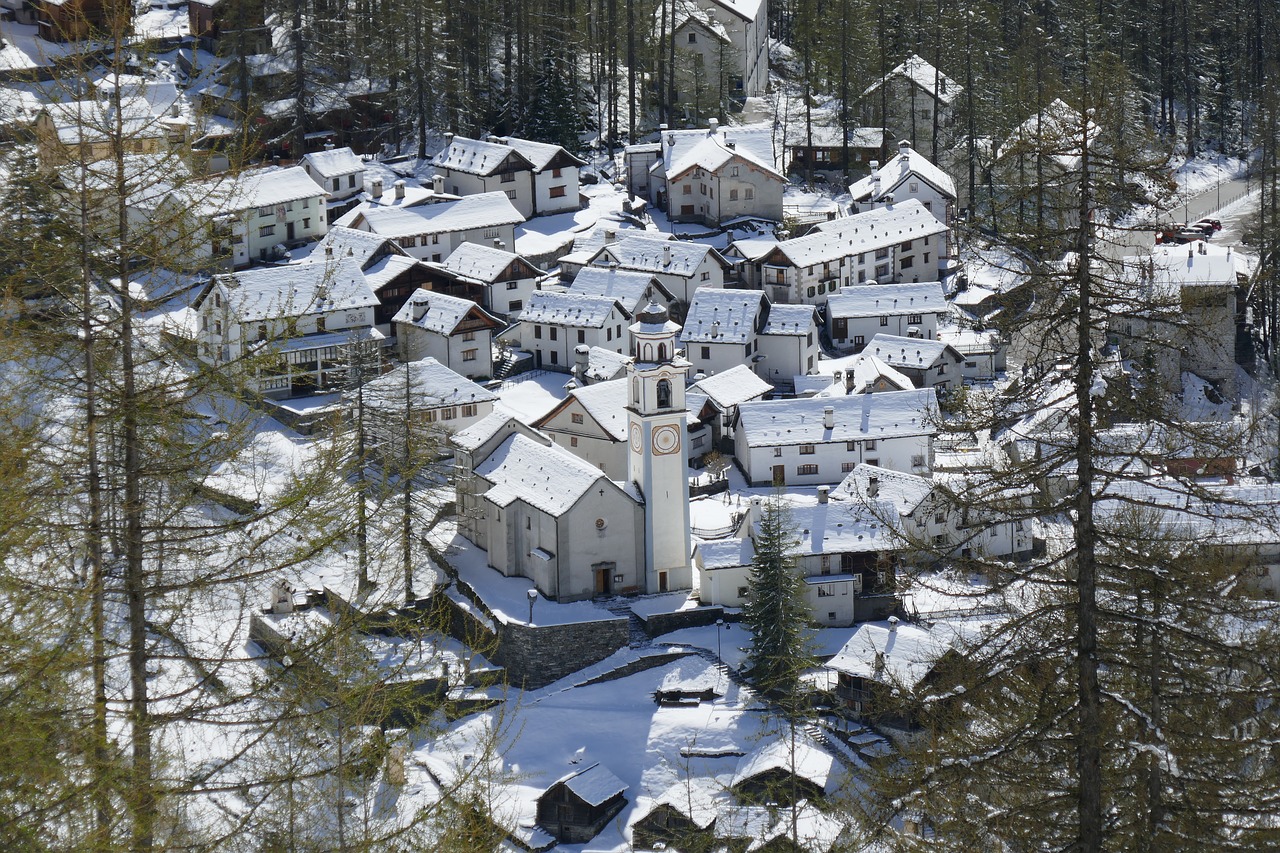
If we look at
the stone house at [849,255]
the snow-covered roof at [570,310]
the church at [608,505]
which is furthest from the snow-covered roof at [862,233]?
the church at [608,505]

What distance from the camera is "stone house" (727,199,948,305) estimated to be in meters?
73.2

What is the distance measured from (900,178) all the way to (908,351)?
14630 millimetres

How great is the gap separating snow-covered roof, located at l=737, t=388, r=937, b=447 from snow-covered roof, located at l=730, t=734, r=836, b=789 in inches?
588

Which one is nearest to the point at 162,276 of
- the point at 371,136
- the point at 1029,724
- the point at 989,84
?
the point at 1029,724

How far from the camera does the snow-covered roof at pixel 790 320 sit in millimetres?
68062

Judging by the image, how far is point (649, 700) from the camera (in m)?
49.4

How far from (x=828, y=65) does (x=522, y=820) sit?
56.3 metres

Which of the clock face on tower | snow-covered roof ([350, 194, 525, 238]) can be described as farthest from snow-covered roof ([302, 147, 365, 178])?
the clock face on tower

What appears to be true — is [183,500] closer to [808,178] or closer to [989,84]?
[808,178]

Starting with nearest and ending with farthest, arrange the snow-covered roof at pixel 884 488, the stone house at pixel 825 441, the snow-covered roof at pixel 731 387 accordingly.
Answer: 1. the snow-covered roof at pixel 884 488
2. the stone house at pixel 825 441
3. the snow-covered roof at pixel 731 387

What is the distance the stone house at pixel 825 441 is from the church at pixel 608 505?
6322 millimetres

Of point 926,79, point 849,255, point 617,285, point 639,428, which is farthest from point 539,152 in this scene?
point 639,428

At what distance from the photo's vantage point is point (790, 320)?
68562mm

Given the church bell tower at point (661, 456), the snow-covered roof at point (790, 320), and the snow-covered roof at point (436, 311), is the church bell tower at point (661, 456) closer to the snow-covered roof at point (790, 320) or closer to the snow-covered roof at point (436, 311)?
the snow-covered roof at point (436, 311)
